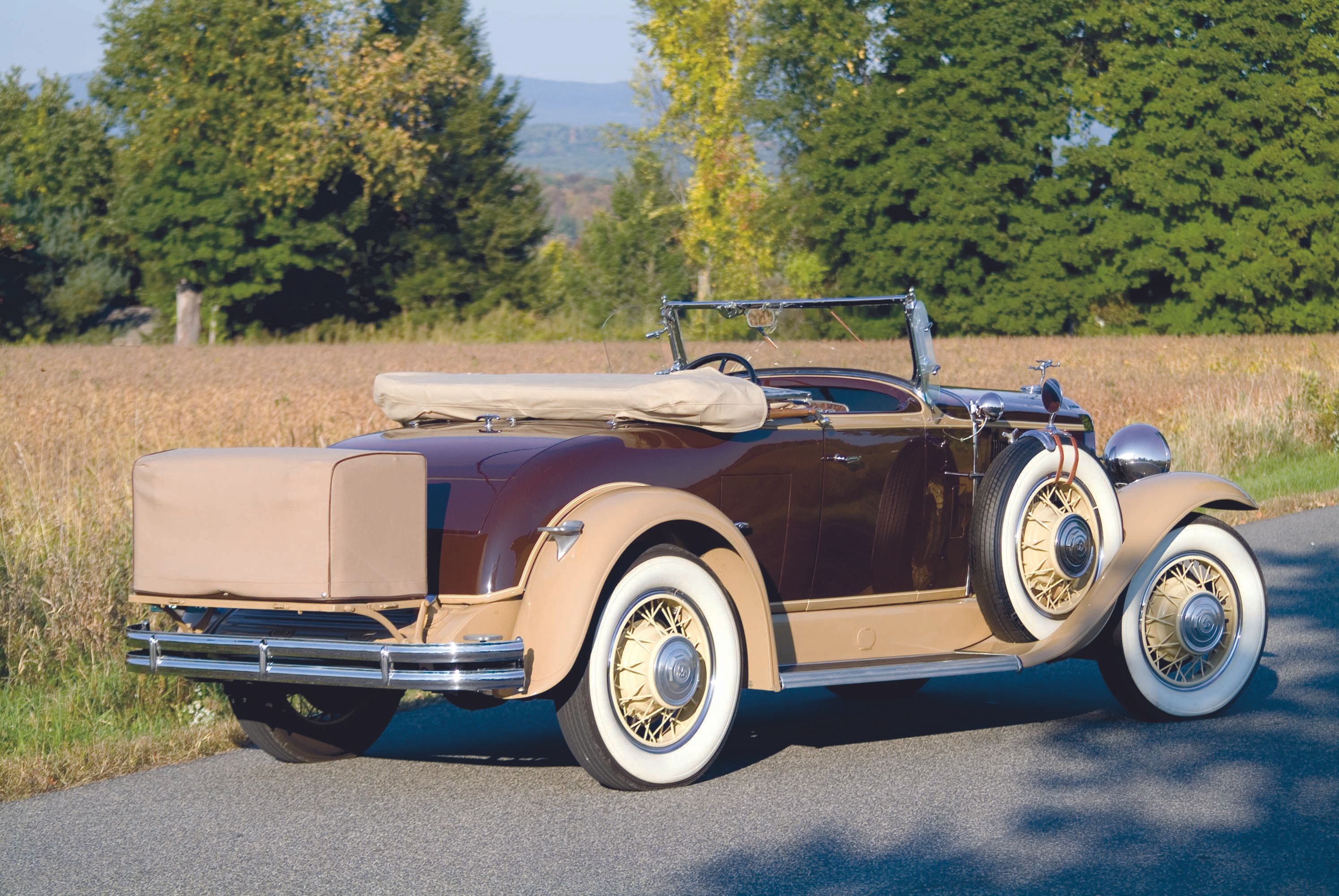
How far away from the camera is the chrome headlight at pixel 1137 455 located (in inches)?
270

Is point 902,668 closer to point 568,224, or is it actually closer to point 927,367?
point 927,367

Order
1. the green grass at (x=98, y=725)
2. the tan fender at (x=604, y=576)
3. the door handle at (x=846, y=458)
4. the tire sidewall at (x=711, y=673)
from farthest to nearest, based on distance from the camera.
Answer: the door handle at (x=846, y=458) < the green grass at (x=98, y=725) < the tire sidewall at (x=711, y=673) < the tan fender at (x=604, y=576)

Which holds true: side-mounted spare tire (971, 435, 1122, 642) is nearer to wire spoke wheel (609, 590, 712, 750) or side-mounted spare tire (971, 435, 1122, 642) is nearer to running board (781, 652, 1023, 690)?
running board (781, 652, 1023, 690)

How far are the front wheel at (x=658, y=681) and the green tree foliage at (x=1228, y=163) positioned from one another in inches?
1805

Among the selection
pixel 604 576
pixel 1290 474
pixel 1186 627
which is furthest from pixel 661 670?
pixel 1290 474

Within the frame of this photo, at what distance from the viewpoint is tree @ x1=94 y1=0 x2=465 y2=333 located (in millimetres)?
47781

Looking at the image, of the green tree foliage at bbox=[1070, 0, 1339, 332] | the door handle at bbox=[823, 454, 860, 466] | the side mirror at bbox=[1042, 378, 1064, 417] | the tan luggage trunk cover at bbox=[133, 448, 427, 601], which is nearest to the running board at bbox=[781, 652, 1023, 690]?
the door handle at bbox=[823, 454, 860, 466]

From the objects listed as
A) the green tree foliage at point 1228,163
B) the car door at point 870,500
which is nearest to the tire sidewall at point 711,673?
the car door at point 870,500

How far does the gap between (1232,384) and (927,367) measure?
46.8 feet

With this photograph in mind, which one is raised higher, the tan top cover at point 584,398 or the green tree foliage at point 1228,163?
the green tree foliage at point 1228,163

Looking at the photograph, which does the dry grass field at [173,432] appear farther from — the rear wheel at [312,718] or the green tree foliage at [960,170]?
the green tree foliage at [960,170]

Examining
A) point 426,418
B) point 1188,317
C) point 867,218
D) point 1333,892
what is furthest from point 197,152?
point 1333,892

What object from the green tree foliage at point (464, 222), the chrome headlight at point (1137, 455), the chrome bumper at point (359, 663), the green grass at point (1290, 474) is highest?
the green tree foliage at point (464, 222)

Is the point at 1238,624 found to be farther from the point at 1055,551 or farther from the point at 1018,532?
the point at 1018,532
